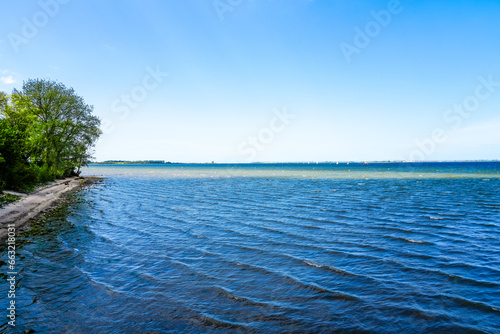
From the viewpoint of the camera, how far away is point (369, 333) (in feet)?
25.8

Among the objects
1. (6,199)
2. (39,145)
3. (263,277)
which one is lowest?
(263,277)

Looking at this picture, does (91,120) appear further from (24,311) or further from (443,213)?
(443,213)

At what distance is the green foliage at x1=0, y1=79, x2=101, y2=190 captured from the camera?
40.4 meters

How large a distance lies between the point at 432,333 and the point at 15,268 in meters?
17.1

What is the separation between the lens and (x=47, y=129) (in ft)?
183

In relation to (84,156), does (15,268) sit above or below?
below

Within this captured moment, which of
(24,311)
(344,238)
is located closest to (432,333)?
(344,238)

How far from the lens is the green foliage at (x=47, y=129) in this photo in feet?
132

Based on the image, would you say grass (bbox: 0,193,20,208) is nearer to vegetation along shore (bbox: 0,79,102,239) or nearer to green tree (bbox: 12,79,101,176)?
vegetation along shore (bbox: 0,79,102,239)

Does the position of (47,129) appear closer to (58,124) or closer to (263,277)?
(58,124)

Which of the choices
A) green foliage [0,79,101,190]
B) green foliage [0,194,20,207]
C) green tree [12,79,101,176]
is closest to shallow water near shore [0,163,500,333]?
green foliage [0,194,20,207]

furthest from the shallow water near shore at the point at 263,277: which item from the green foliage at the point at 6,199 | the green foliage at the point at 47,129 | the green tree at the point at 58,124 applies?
the green tree at the point at 58,124

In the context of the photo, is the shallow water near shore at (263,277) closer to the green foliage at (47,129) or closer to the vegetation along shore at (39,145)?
the vegetation along shore at (39,145)

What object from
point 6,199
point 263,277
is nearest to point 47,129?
point 6,199
